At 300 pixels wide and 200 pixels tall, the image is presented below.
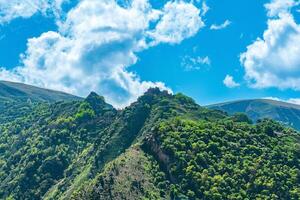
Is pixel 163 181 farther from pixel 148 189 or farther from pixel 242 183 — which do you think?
pixel 242 183

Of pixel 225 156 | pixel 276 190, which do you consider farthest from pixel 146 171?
pixel 276 190

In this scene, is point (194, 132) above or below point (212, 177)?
above

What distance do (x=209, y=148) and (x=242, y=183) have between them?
1990 centimetres

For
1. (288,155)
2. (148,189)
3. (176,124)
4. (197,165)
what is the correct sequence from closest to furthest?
(148,189) → (197,165) → (288,155) → (176,124)

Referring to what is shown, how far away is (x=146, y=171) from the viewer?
162m

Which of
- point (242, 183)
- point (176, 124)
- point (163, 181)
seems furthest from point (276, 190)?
point (176, 124)

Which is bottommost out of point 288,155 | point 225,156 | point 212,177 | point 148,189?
point 148,189

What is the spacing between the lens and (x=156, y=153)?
173 meters

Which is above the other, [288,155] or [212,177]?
[288,155]

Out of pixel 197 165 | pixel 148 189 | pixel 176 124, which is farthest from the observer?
pixel 176 124

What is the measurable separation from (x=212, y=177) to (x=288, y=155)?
32.5 metres

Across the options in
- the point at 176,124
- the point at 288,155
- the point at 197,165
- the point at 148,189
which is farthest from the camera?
the point at 176,124

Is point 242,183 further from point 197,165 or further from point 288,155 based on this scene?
point 288,155

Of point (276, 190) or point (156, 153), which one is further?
point (156, 153)
